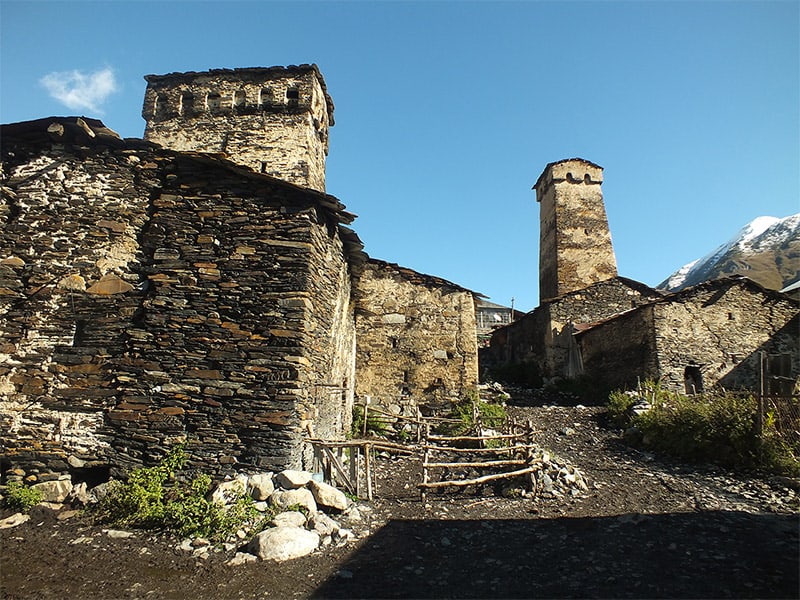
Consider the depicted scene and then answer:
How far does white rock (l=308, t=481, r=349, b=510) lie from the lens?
5758mm

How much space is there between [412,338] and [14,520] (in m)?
8.93

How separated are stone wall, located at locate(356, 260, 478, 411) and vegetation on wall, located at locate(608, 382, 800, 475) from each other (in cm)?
449

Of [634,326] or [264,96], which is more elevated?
[264,96]

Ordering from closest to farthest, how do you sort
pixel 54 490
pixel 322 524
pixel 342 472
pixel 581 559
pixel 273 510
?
pixel 581 559, pixel 322 524, pixel 273 510, pixel 54 490, pixel 342 472

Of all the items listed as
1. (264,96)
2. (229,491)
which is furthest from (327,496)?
(264,96)

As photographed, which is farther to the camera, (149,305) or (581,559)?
(149,305)

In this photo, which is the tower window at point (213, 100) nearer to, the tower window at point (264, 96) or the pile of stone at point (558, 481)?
the tower window at point (264, 96)

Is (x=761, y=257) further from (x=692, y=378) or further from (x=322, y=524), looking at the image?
(x=322, y=524)

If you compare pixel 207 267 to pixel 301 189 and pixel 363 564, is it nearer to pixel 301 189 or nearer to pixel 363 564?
pixel 301 189

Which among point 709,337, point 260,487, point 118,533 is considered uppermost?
point 709,337

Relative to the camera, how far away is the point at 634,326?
15.1 meters

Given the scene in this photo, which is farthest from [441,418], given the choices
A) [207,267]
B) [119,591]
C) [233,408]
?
[119,591]

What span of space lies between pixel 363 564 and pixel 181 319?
4.15 meters

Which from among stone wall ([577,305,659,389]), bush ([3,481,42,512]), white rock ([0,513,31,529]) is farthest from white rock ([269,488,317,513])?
stone wall ([577,305,659,389])
